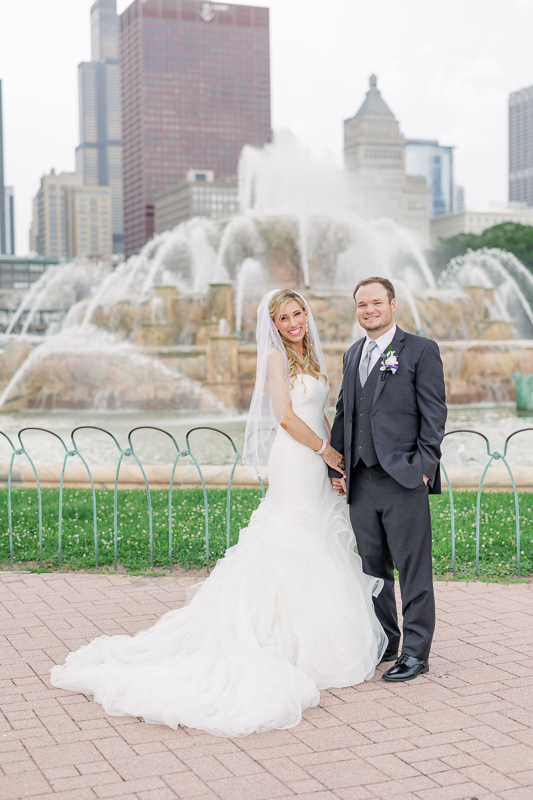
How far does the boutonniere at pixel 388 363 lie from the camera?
13.4 feet

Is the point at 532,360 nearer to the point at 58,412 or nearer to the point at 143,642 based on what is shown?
the point at 58,412

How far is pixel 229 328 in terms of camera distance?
21516 millimetres

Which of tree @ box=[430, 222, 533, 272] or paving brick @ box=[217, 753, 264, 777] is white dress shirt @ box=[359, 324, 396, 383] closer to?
paving brick @ box=[217, 753, 264, 777]

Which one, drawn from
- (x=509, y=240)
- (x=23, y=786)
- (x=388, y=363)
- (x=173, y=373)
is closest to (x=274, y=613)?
(x=388, y=363)

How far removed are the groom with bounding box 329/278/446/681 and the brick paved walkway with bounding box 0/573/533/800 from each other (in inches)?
14.2

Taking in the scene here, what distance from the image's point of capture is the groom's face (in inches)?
162

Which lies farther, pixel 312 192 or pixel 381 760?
pixel 312 192

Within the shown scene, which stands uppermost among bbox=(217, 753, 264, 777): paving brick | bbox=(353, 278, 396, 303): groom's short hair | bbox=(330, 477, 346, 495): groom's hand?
bbox=(353, 278, 396, 303): groom's short hair

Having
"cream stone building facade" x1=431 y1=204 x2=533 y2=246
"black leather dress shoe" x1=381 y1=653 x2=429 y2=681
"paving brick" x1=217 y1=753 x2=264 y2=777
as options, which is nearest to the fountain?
"black leather dress shoe" x1=381 y1=653 x2=429 y2=681

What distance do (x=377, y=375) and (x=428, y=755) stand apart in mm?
1815

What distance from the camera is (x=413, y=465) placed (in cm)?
404

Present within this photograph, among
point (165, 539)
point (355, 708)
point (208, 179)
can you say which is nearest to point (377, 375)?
point (355, 708)

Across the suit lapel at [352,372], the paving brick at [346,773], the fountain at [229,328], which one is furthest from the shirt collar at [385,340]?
the fountain at [229,328]

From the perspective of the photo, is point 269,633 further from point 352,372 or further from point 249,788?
point 352,372
